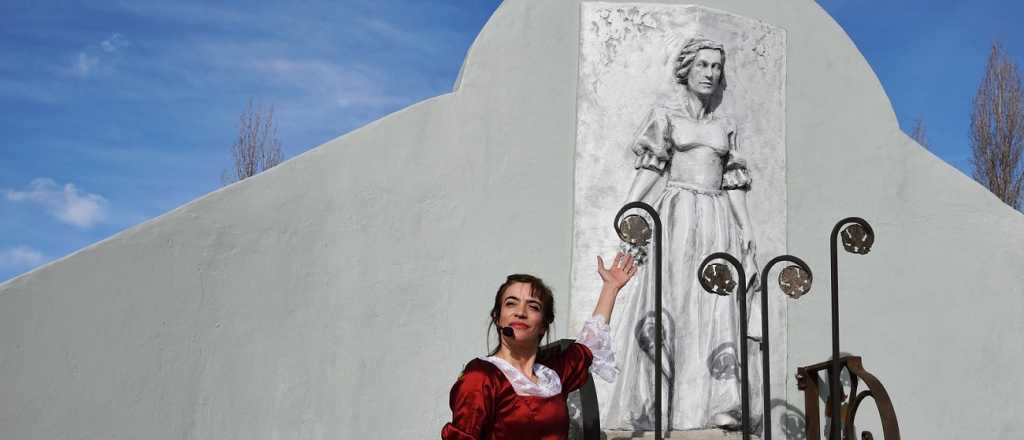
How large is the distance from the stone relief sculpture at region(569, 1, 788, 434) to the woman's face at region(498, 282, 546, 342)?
6.51ft

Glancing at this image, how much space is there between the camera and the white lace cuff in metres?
3.40

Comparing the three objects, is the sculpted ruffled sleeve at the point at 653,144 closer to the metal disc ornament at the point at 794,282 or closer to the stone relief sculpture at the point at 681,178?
the stone relief sculpture at the point at 681,178

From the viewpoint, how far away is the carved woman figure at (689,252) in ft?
16.6

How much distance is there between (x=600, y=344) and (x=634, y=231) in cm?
114

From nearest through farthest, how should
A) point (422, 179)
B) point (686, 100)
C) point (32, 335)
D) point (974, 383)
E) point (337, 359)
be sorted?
point (32, 335), point (337, 359), point (422, 179), point (686, 100), point (974, 383)

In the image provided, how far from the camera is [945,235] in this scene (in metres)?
5.89

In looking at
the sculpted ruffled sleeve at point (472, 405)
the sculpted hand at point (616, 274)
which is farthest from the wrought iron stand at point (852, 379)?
the sculpted ruffled sleeve at point (472, 405)

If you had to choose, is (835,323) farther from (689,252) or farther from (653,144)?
(653,144)

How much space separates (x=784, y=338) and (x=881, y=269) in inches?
30.5

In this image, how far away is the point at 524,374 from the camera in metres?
3.04

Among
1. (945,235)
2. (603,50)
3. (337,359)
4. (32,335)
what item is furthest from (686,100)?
(32,335)

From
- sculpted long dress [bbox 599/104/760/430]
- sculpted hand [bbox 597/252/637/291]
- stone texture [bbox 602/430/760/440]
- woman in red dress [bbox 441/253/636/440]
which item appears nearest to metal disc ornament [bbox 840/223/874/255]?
sculpted long dress [bbox 599/104/760/430]

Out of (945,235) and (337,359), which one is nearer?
(337,359)

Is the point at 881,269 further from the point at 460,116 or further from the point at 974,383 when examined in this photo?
the point at 460,116
